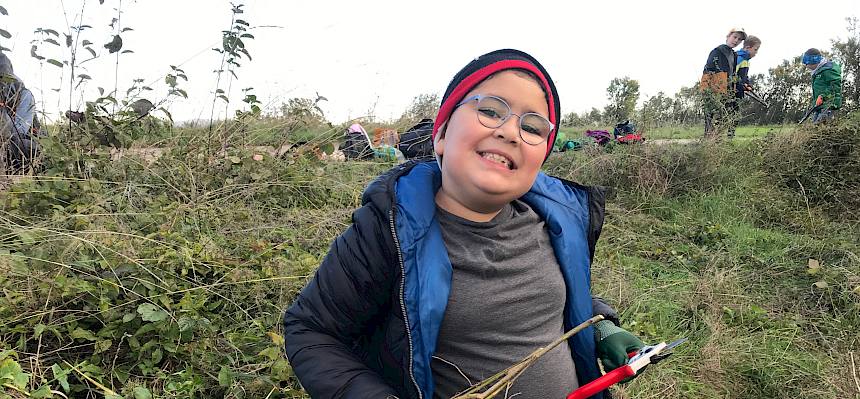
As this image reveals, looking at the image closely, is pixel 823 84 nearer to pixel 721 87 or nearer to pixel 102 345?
pixel 721 87

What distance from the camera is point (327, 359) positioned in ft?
3.99

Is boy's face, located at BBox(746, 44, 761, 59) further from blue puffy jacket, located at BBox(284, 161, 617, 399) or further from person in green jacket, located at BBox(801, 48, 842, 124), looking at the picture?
blue puffy jacket, located at BBox(284, 161, 617, 399)

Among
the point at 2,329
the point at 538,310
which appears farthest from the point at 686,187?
the point at 2,329

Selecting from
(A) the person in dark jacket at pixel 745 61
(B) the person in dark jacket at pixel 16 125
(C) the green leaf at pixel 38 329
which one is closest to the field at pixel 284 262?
(C) the green leaf at pixel 38 329

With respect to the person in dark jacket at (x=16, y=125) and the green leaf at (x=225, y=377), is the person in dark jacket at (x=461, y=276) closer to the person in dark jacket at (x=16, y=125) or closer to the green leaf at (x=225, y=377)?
the green leaf at (x=225, y=377)

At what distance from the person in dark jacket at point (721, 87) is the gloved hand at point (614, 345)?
5048 mm

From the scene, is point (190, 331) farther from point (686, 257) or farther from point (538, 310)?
point (686, 257)

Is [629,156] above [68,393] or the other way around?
above

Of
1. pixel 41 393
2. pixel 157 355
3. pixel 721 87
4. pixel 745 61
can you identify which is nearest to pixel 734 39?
pixel 745 61

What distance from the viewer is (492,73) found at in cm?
136

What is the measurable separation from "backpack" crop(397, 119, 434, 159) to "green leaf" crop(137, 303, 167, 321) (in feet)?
11.5

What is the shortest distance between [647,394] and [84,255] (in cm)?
248

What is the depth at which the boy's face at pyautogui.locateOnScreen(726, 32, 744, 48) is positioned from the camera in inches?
263

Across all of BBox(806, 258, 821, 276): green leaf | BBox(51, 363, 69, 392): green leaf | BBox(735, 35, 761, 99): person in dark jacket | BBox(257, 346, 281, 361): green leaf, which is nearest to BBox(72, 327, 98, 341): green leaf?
BBox(51, 363, 69, 392): green leaf
